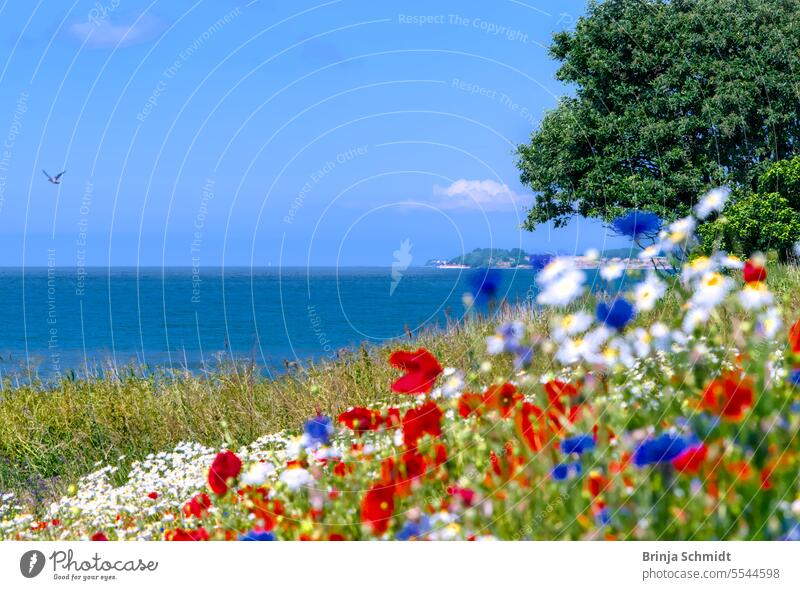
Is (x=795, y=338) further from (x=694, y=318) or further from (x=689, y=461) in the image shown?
(x=689, y=461)

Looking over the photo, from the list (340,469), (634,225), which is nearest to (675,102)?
(634,225)

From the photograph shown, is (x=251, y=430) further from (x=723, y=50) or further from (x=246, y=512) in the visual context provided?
(x=723, y=50)

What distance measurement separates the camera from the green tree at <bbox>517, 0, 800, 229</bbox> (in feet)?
49.1

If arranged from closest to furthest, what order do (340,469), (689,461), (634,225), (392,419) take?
(689,461), (340,469), (392,419), (634,225)

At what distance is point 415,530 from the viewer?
2.72 metres

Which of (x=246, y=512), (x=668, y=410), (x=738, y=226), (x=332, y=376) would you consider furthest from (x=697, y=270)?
(x=738, y=226)

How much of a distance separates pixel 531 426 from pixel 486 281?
3.34ft

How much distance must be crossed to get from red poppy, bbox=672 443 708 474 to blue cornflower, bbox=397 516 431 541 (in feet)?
2.72

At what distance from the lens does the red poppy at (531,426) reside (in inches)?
111

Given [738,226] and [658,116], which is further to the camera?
[658,116]

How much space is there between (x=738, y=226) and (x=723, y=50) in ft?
20.2

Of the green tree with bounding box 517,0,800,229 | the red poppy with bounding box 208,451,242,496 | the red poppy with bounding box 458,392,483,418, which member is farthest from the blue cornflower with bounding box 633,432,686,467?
the green tree with bounding box 517,0,800,229
